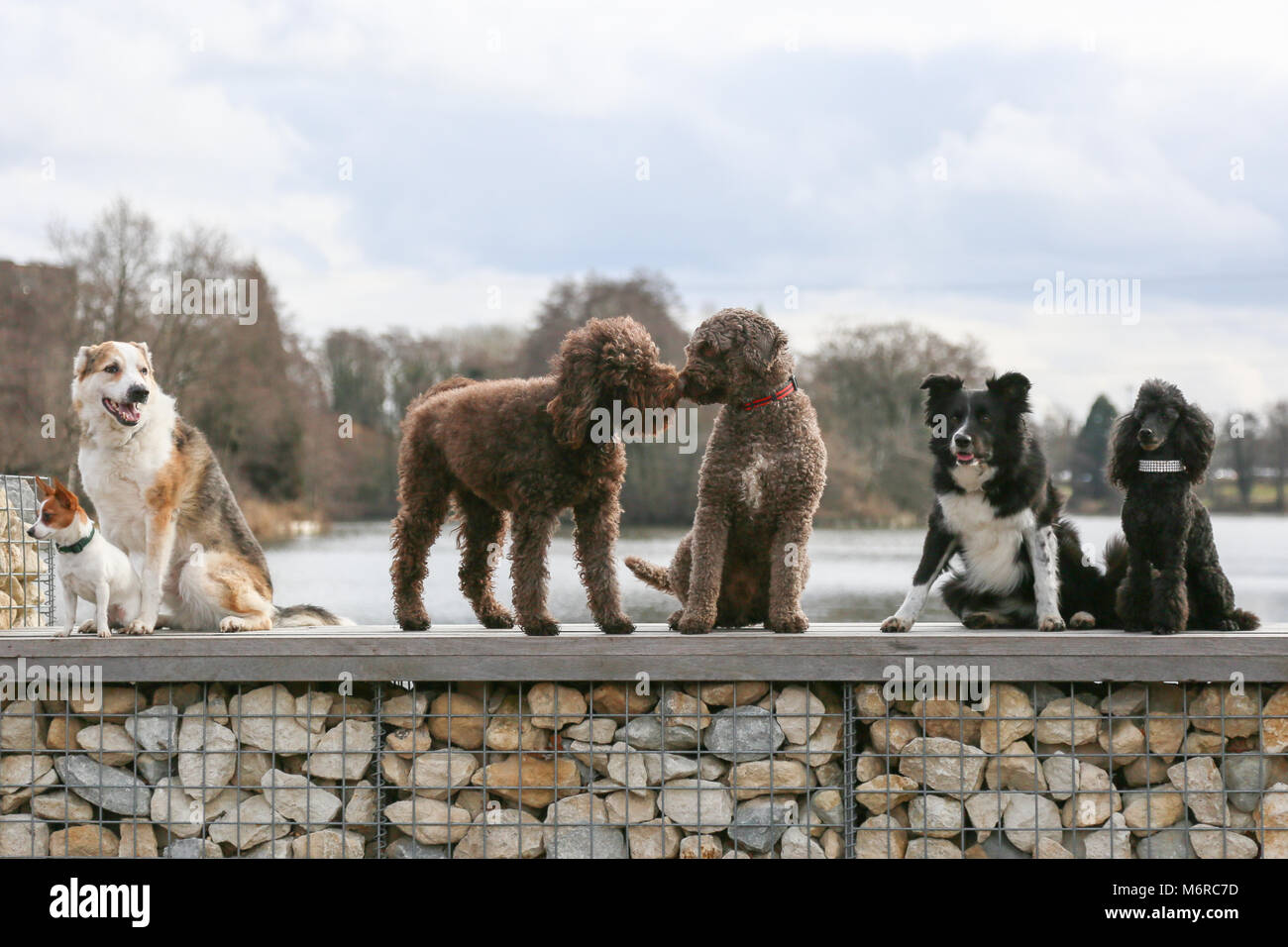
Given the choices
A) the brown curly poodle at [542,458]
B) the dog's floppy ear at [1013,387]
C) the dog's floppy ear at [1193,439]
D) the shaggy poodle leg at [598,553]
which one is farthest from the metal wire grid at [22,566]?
the dog's floppy ear at [1193,439]

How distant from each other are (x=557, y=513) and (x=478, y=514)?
584 millimetres

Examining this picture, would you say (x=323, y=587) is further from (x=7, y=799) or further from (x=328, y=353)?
(x=7, y=799)

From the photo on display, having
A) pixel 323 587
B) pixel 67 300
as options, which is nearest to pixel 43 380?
pixel 67 300

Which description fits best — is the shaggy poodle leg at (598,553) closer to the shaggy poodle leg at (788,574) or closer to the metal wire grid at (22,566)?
the shaggy poodle leg at (788,574)

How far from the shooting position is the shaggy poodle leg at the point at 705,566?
422 cm

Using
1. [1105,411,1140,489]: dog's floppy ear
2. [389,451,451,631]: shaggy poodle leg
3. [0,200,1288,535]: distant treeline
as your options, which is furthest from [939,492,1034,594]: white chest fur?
[0,200,1288,535]: distant treeline

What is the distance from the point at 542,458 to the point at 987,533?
1829 mm

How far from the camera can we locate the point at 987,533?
4422mm

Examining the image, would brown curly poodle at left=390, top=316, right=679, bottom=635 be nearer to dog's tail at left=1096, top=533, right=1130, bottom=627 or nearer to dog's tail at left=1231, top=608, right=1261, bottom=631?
dog's tail at left=1096, top=533, right=1130, bottom=627

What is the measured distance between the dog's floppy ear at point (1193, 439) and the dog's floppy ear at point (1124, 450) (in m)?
0.16

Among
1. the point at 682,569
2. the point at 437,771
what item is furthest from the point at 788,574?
the point at 437,771

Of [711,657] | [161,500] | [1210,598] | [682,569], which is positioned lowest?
[711,657]

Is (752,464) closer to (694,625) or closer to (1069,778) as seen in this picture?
(694,625)

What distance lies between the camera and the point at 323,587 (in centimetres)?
1540
